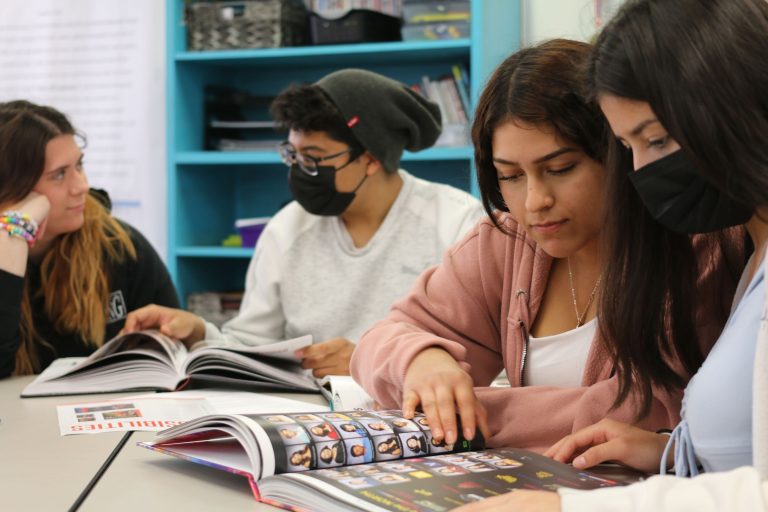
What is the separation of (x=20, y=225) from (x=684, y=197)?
146 cm

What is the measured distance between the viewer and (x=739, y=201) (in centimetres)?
85

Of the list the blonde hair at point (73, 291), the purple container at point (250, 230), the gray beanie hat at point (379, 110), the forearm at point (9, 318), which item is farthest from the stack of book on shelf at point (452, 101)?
the forearm at point (9, 318)

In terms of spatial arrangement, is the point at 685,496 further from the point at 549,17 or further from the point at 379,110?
the point at 549,17

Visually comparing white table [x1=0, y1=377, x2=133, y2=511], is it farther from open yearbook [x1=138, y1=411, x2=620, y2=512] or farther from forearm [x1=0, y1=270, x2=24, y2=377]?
forearm [x1=0, y1=270, x2=24, y2=377]

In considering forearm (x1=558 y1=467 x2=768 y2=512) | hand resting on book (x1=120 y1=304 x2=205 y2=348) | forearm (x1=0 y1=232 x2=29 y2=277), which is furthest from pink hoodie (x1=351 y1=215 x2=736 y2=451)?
forearm (x1=0 y1=232 x2=29 y2=277)

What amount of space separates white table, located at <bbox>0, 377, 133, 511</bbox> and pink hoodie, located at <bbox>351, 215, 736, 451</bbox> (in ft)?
1.26

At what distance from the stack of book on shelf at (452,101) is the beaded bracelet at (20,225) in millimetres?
1552

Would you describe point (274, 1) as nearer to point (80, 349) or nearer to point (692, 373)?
point (80, 349)

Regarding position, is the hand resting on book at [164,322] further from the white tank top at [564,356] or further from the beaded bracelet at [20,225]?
the white tank top at [564,356]

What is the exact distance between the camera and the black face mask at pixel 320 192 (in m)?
2.19

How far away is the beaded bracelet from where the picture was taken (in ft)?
6.13

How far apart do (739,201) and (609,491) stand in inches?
12.6

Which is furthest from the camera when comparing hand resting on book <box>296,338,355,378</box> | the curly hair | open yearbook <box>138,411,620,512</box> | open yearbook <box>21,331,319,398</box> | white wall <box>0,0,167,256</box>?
white wall <box>0,0,167,256</box>

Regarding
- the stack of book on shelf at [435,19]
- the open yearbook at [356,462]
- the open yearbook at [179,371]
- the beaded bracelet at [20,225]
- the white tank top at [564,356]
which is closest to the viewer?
the open yearbook at [356,462]
